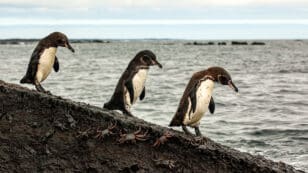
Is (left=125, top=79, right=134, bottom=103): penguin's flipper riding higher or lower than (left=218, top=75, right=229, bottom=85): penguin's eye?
lower

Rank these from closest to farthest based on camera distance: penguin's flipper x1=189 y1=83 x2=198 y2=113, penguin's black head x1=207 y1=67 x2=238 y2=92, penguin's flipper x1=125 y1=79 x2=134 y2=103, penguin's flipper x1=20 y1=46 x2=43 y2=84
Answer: penguin's flipper x1=189 y1=83 x2=198 y2=113 < penguin's black head x1=207 y1=67 x2=238 y2=92 < penguin's flipper x1=125 y1=79 x2=134 y2=103 < penguin's flipper x1=20 y1=46 x2=43 y2=84

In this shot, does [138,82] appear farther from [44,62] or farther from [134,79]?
[44,62]

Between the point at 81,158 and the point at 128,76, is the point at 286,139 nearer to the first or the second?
the point at 128,76

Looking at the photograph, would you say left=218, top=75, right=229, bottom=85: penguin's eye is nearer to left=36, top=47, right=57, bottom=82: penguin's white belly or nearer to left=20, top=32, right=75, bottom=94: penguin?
left=20, top=32, right=75, bottom=94: penguin

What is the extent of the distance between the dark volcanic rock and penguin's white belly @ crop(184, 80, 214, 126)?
3.57 feet

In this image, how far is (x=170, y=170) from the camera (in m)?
5.92

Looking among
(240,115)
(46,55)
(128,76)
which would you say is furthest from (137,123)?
(240,115)

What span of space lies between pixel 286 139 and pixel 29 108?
30.0 ft

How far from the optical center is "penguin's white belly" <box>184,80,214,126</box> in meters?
7.86

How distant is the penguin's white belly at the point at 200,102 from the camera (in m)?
7.86

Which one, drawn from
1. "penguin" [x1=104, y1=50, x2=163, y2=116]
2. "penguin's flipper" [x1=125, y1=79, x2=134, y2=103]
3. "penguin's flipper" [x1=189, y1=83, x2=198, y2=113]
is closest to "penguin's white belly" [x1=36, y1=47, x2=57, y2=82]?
"penguin" [x1=104, y1=50, x2=163, y2=116]

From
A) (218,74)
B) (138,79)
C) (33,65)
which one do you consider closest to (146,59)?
(138,79)

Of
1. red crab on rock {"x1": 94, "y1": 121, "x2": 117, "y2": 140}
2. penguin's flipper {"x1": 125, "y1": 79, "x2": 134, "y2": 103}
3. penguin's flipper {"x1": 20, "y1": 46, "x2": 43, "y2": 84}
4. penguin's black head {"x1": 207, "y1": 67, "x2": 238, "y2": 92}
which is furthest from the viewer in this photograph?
penguin's flipper {"x1": 20, "y1": 46, "x2": 43, "y2": 84}

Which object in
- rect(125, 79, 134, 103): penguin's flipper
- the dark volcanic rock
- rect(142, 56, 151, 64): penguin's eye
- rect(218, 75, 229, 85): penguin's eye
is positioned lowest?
the dark volcanic rock
